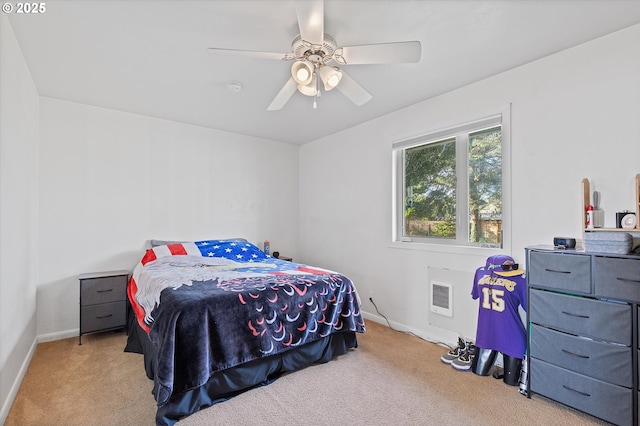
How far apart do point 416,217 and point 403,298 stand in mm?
886

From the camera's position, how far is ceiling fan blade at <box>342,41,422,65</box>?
5.91ft

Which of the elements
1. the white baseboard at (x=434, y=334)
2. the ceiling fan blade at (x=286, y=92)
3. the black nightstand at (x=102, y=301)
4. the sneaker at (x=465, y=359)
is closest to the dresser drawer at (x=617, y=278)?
the sneaker at (x=465, y=359)

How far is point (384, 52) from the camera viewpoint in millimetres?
1864

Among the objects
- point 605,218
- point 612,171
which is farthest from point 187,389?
point 612,171

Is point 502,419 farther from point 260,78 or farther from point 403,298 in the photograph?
point 260,78

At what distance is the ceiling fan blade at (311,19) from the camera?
1.55m

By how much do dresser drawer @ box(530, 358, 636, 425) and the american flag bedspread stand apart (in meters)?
1.32

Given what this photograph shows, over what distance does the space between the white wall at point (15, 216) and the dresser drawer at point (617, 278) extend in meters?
3.54

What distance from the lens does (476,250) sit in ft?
9.14

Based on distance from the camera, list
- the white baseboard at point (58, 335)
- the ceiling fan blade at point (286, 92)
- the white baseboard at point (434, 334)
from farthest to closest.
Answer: the white baseboard at point (58, 335), the white baseboard at point (434, 334), the ceiling fan blade at point (286, 92)

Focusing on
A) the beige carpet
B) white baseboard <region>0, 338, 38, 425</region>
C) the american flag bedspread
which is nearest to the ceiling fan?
the american flag bedspread

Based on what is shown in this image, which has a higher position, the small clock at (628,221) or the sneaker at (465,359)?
the small clock at (628,221)

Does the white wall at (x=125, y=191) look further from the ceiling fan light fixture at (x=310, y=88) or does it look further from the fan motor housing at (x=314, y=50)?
the fan motor housing at (x=314, y=50)

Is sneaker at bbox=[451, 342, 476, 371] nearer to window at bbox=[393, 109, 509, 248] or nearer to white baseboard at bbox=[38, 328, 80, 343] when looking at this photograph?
window at bbox=[393, 109, 509, 248]
